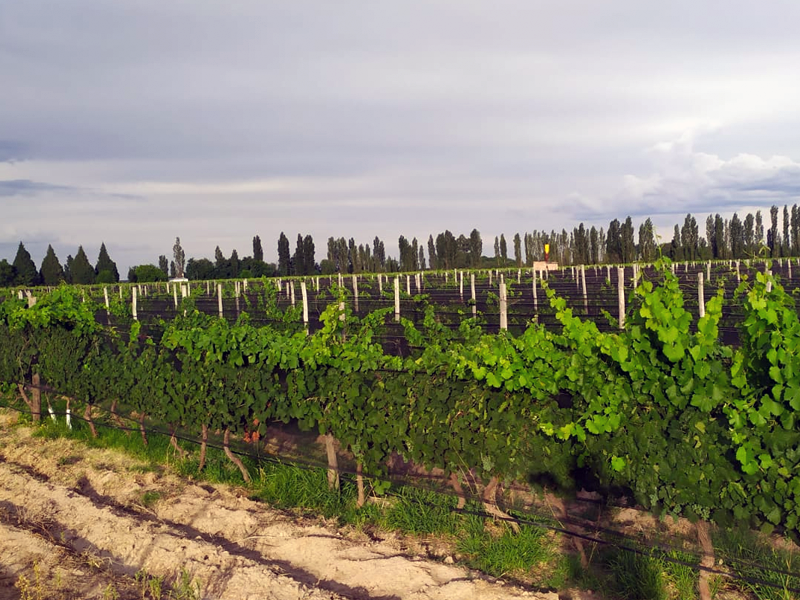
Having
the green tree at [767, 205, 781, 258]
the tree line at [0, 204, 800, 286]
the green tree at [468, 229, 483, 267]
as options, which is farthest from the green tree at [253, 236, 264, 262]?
the green tree at [767, 205, 781, 258]

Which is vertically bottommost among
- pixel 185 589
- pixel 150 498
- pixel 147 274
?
pixel 150 498

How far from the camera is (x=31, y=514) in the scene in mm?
5539

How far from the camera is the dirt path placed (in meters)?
4.07

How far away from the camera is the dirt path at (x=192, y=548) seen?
407 centimetres

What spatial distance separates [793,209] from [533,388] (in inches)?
3616

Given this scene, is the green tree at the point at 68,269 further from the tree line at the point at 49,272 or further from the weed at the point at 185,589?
the weed at the point at 185,589

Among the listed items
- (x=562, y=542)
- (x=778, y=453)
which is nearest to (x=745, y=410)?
(x=778, y=453)

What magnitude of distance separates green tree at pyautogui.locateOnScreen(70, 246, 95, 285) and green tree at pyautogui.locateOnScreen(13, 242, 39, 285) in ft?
13.1

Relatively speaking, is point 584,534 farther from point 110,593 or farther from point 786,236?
point 786,236

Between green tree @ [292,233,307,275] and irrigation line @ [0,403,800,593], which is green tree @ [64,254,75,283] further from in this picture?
irrigation line @ [0,403,800,593]

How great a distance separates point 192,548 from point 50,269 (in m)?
78.1

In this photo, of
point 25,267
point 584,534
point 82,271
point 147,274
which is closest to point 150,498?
point 584,534

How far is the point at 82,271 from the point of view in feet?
234

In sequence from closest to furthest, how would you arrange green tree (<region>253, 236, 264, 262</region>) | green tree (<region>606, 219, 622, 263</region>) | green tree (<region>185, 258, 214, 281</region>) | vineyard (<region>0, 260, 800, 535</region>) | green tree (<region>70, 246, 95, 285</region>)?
vineyard (<region>0, 260, 800, 535</region>)
green tree (<region>70, 246, 95, 285</region>)
green tree (<region>606, 219, 622, 263</region>)
green tree (<region>185, 258, 214, 281</region>)
green tree (<region>253, 236, 264, 262</region>)
